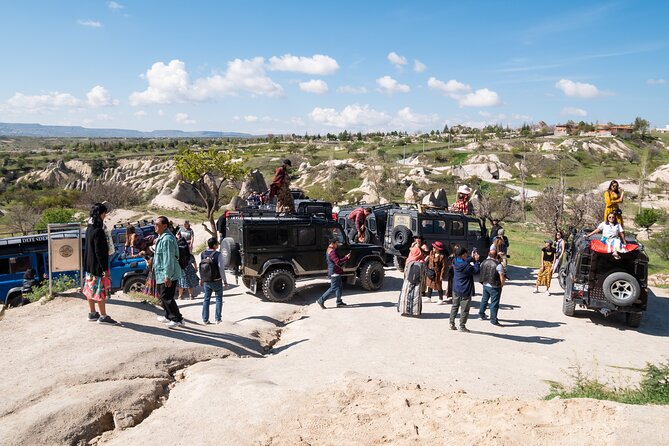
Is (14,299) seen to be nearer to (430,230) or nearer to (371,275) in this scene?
(371,275)

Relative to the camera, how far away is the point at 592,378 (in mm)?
8461

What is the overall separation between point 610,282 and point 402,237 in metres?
6.39

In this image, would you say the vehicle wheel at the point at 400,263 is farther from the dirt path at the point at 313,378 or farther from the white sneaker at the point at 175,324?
the white sneaker at the point at 175,324

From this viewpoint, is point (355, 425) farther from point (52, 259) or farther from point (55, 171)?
point (55, 171)

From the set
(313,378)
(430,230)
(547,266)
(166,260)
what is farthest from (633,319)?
(166,260)

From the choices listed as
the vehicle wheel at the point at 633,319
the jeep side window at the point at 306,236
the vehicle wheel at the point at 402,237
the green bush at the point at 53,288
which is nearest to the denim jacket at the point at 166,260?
the green bush at the point at 53,288

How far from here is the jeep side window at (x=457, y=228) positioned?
16469 mm

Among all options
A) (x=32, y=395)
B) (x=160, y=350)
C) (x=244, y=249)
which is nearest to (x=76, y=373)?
(x=32, y=395)

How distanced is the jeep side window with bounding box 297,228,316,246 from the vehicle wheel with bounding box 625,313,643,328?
7.90m

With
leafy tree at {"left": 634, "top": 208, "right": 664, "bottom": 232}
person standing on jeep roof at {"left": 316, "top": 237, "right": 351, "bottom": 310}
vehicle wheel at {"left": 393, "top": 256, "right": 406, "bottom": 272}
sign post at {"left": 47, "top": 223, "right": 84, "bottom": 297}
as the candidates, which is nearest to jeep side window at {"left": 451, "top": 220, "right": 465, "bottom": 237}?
vehicle wheel at {"left": 393, "top": 256, "right": 406, "bottom": 272}

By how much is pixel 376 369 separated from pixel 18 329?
5968 mm

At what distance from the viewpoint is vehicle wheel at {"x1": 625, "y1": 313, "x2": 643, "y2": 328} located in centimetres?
1177

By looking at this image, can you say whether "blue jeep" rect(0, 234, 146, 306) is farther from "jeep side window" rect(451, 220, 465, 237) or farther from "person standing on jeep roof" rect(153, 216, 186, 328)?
"jeep side window" rect(451, 220, 465, 237)

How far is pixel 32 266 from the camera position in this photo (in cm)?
1324
